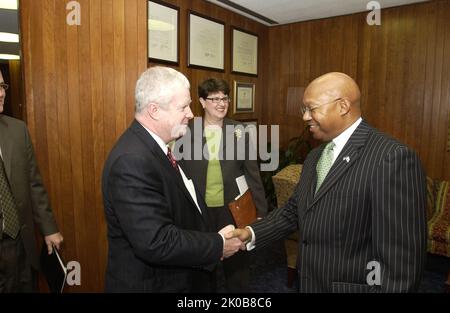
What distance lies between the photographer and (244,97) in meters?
4.46

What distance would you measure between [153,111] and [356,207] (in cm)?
86

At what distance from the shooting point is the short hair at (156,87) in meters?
1.38

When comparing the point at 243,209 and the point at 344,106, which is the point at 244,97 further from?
the point at 344,106

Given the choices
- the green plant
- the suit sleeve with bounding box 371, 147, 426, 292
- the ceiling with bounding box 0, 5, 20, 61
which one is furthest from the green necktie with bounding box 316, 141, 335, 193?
the green plant

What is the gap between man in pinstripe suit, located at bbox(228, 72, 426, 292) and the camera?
119 centimetres

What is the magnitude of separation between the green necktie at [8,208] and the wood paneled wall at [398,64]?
A: 369 cm

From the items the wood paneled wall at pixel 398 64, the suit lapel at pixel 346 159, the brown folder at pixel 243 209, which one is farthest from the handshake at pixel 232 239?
the wood paneled wall at pixel 398 64

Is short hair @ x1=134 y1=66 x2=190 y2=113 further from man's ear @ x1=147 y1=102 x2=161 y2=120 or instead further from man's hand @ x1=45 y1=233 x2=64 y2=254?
man's hand @ x1=45 y1=233 x2=64 y2=254

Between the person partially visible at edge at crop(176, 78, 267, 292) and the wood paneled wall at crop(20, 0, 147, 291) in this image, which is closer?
the wood paneled wall at crop(20, 0, 147, 291)

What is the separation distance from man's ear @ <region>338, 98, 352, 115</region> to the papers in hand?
1.56m

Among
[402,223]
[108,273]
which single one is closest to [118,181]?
[108,273]

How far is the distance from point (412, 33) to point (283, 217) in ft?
10.1

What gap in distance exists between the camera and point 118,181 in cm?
127

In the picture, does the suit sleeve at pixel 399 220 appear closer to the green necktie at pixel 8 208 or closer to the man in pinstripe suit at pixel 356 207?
the man in pinstripe suit at pixel 356 207
